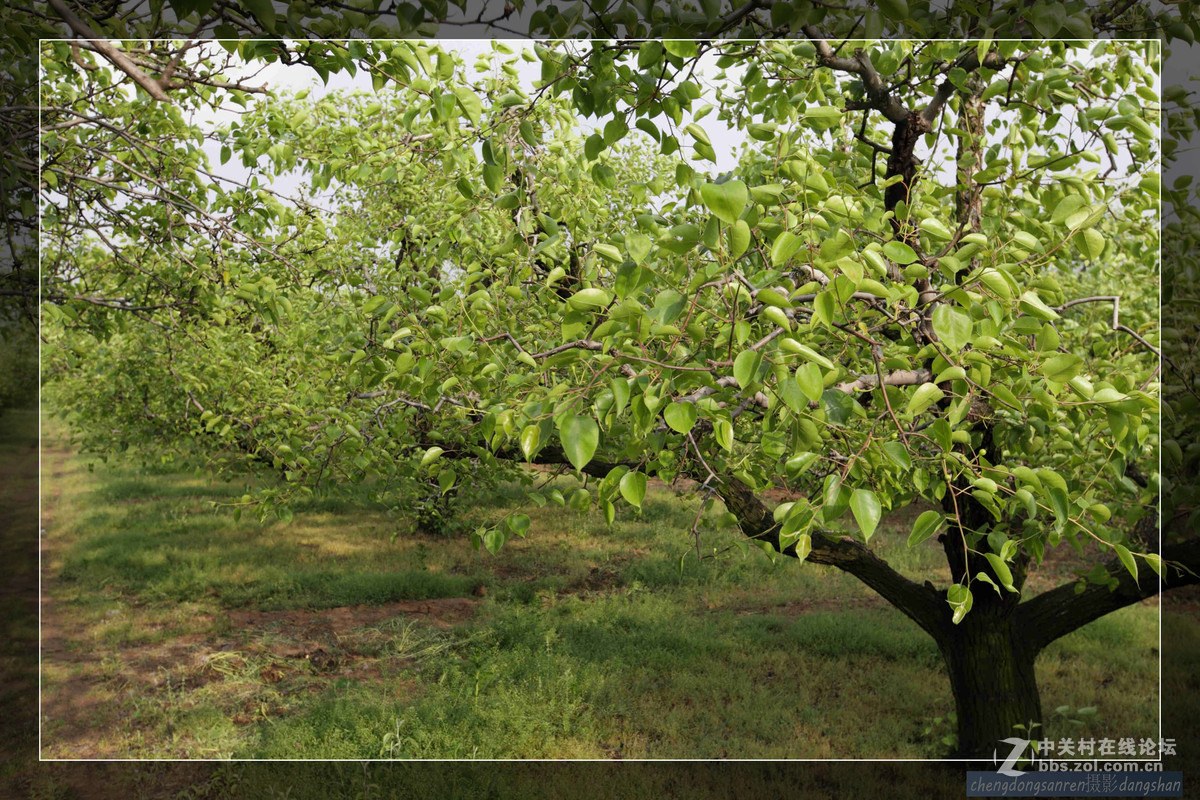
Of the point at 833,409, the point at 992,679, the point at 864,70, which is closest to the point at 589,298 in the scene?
the point at 833,409

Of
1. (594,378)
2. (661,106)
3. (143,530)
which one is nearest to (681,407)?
(594,378)

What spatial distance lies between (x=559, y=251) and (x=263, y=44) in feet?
4.71

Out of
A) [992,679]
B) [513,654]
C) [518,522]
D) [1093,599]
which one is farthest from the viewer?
[513,654]

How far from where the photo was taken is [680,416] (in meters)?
1.57

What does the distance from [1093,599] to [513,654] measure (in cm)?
469

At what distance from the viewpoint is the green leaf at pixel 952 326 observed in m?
1.67

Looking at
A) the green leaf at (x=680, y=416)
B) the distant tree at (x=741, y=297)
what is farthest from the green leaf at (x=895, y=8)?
the green leaf at (x=680, y=416)

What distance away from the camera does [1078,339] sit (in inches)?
183

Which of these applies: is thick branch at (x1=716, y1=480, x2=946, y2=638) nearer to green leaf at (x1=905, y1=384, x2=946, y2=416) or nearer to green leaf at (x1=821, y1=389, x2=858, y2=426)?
green leaf at (x1=821, y1=389, x2=858, y2=426)

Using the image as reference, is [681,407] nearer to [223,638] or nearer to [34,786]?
[34,786]

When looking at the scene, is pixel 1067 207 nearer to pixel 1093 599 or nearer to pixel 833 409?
pixel 833 409

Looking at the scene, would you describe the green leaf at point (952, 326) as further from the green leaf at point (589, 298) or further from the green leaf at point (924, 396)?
the green leaf at point (589, 298)

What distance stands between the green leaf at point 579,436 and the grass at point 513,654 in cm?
449

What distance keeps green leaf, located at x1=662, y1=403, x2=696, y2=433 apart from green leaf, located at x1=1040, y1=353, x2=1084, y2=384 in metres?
0.89
